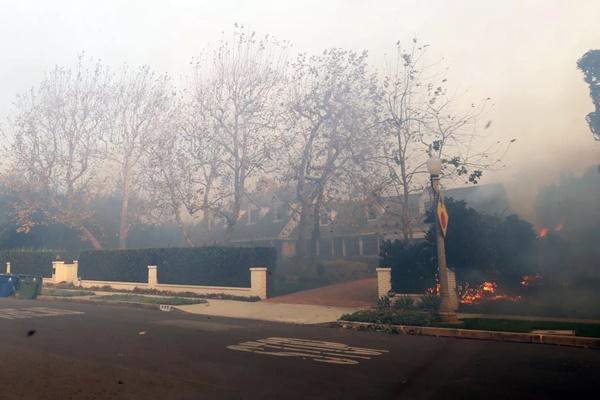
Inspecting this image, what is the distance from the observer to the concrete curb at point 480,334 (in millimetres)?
9688

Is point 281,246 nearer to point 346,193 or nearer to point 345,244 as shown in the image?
Answer: point 345,244

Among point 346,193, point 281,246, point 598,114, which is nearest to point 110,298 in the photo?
point 346,193

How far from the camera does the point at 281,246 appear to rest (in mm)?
38719

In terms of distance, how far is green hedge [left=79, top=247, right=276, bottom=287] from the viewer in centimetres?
2100

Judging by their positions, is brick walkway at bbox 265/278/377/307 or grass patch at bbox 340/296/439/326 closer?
grass patch at bbox 340/296/439/326

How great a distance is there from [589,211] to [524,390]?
46.8 feet

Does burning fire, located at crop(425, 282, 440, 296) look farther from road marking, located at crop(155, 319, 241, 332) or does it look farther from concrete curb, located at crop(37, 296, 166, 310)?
concrete curb, located at crop(37, 296, 166, 310)

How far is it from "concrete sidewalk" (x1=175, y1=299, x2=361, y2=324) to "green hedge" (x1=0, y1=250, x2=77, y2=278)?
15758 millimetres

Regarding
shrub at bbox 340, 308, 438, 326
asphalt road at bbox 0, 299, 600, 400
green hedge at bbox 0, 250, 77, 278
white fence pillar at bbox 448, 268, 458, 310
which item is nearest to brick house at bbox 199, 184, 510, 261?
white fence pillar at bbox 448, 268, 458, 310

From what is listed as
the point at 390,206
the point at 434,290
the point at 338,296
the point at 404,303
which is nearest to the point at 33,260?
the point at 338,296

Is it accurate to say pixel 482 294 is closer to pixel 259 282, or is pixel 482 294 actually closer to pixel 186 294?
pixel 259 282

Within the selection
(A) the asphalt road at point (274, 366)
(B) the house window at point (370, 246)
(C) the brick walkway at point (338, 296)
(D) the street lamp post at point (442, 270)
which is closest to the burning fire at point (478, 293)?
(C) the brick walkway at point (338, 296)

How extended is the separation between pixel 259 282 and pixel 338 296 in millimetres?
2979

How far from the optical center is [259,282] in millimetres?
20125
